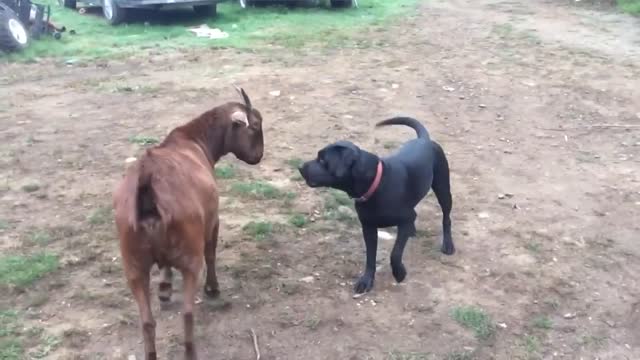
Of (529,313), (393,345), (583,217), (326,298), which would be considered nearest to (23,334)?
(326,298)

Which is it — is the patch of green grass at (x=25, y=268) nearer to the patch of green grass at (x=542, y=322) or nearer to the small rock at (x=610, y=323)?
the patch of green grass at (x=542, y=322)

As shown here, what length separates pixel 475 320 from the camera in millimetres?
4387

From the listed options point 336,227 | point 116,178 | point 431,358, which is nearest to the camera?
point 431,358

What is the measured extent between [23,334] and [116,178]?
236 cm

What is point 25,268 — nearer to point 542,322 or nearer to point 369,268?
point 369,268

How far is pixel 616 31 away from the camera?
39.8 feet

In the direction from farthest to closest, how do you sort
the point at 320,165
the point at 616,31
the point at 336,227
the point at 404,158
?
the point at 616,31
the point at 336,227
the point at 404,158
the point at 320,165

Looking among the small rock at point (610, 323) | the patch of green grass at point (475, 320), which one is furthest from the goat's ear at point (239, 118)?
the small rock at point (610, 323)

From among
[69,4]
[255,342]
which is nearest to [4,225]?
[255,342]

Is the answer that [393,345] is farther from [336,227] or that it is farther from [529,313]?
[336,227]

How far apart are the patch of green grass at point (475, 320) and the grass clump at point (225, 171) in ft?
8.55

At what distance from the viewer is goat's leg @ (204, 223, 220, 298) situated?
432 cm

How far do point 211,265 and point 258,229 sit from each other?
1045mm

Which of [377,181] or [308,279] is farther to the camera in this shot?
[308,279]
